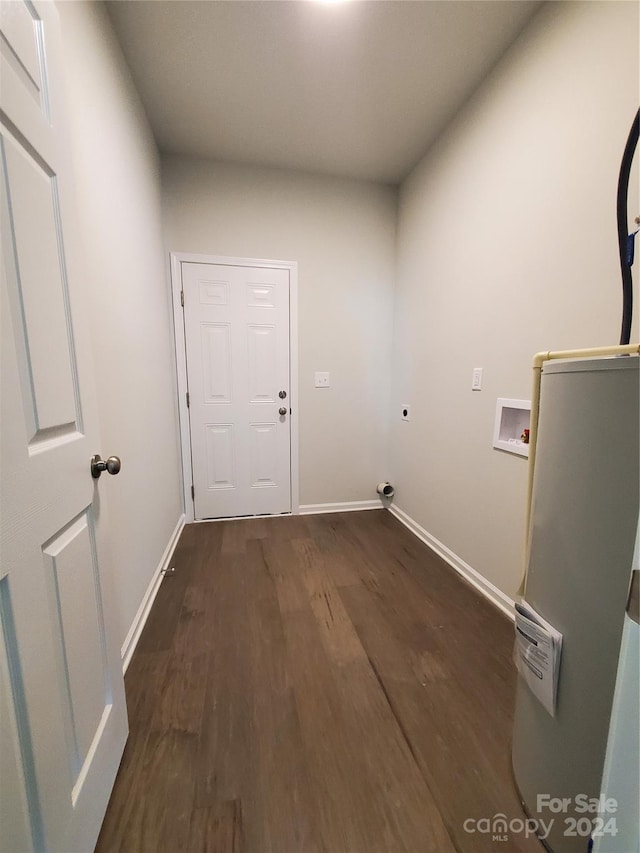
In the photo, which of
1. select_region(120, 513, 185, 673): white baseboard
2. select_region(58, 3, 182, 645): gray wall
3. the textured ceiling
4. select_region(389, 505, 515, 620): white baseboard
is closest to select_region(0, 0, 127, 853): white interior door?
select_region(58, 3, 182, 645): gray wall

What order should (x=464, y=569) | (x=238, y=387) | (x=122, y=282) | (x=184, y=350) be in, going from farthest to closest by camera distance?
1. (x=238, y=387)
2. (x=184, y=350)
3. (x=464, y=569)
4. (x=122, y=282)

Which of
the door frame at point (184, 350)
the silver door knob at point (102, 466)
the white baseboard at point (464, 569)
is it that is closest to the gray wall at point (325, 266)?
the door frame at point (184, 350)

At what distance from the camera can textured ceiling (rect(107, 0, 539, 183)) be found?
4.33 feet

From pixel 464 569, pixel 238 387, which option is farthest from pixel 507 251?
pixel 238 387

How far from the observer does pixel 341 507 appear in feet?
9.14

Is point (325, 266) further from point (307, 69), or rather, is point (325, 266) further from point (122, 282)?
point (122, 282)

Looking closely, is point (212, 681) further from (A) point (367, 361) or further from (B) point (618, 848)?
(A) point (367, 361)

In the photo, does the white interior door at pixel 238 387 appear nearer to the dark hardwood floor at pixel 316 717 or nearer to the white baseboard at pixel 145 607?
the white baseboard at pixel 145 607

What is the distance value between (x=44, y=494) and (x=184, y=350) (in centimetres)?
192

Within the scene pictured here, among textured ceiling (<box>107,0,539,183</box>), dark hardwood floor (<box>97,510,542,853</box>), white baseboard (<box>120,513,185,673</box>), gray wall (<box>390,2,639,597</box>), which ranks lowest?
dark hardwood floor (<box>97,510,542,853</box>)

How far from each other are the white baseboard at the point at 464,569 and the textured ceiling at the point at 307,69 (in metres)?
2.63

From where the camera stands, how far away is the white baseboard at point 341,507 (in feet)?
8.93

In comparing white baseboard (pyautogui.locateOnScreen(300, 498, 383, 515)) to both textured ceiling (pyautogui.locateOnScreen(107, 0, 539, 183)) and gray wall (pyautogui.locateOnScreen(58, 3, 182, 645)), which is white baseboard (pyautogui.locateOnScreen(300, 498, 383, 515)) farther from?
textured ceiling (pyautogui.locateOnScreen(107, 0, 539, 183))

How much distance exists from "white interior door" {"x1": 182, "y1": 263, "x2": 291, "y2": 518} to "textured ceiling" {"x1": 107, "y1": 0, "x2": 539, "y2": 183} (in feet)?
2.60
